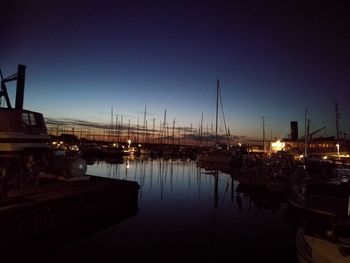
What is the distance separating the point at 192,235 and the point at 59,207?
7.88 m

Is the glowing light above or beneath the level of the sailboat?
above

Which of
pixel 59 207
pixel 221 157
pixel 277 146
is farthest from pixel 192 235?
pixel 277 146

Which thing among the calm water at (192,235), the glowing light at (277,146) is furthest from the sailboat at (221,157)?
the calm water at (192,235)

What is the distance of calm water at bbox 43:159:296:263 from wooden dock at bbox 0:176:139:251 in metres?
1.39

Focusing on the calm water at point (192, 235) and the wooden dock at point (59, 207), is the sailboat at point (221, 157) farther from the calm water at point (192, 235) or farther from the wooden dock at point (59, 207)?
the wooden dock at point (59, 207)

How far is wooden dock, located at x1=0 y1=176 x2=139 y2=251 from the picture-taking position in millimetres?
14070

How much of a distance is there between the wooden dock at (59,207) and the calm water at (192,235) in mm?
1393

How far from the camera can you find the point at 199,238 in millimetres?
18422

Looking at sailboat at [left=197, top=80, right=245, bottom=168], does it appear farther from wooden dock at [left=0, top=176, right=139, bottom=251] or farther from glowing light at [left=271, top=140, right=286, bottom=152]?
wooden dock at [left=0, top=176, right=139, bottom=251]

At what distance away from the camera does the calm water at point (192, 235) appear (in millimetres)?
15148

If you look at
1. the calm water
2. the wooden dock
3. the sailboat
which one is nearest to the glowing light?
the sailboat

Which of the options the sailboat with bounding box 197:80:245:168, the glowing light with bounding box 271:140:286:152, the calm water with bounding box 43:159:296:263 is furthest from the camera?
the glowing light with bounding box 271:140:286:152

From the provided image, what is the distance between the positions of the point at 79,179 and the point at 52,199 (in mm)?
7358

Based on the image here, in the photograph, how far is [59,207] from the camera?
1702 cm
